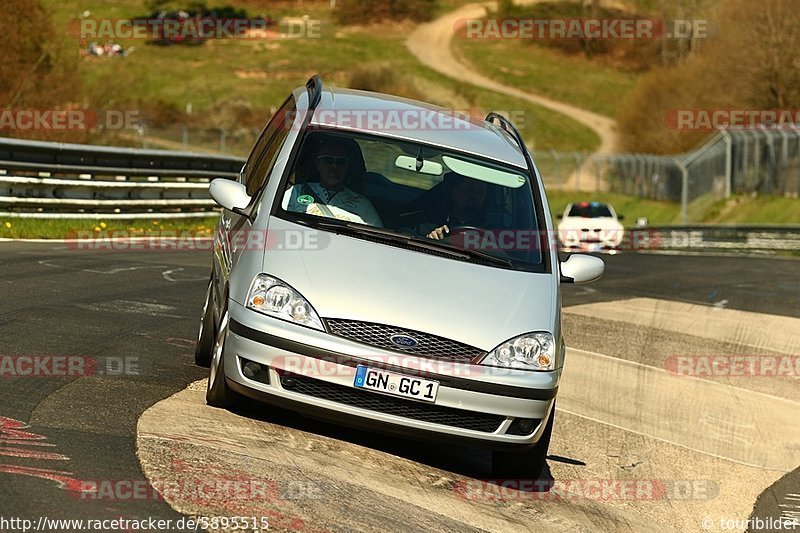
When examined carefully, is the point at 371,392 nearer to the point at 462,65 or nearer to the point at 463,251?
the point at 463,251

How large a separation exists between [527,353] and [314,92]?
251 centimetres

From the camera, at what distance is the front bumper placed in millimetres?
6531

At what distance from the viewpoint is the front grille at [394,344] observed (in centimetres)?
656

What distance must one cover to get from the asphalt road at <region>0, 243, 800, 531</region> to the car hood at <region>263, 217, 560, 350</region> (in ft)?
2.67

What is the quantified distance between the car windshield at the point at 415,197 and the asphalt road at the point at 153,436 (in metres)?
1.21

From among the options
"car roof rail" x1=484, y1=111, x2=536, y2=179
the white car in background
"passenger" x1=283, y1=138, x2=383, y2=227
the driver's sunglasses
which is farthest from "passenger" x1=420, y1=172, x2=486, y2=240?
the white car in background

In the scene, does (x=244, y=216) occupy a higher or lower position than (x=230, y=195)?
lower

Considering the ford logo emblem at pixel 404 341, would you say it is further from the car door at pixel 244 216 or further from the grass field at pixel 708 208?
the grass field at pixel 708 208

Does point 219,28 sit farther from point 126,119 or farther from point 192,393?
point 192,393

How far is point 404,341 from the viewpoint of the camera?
6.57 metres

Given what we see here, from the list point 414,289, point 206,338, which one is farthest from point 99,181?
point 414,289

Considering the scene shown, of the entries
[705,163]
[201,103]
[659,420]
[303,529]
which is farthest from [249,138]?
[303,529]

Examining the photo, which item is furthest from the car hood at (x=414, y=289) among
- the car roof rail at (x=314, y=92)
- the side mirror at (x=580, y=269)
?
the car roof rail at (x=314, y=92)

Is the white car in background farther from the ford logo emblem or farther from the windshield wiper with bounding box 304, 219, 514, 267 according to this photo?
the ford logo emblem
